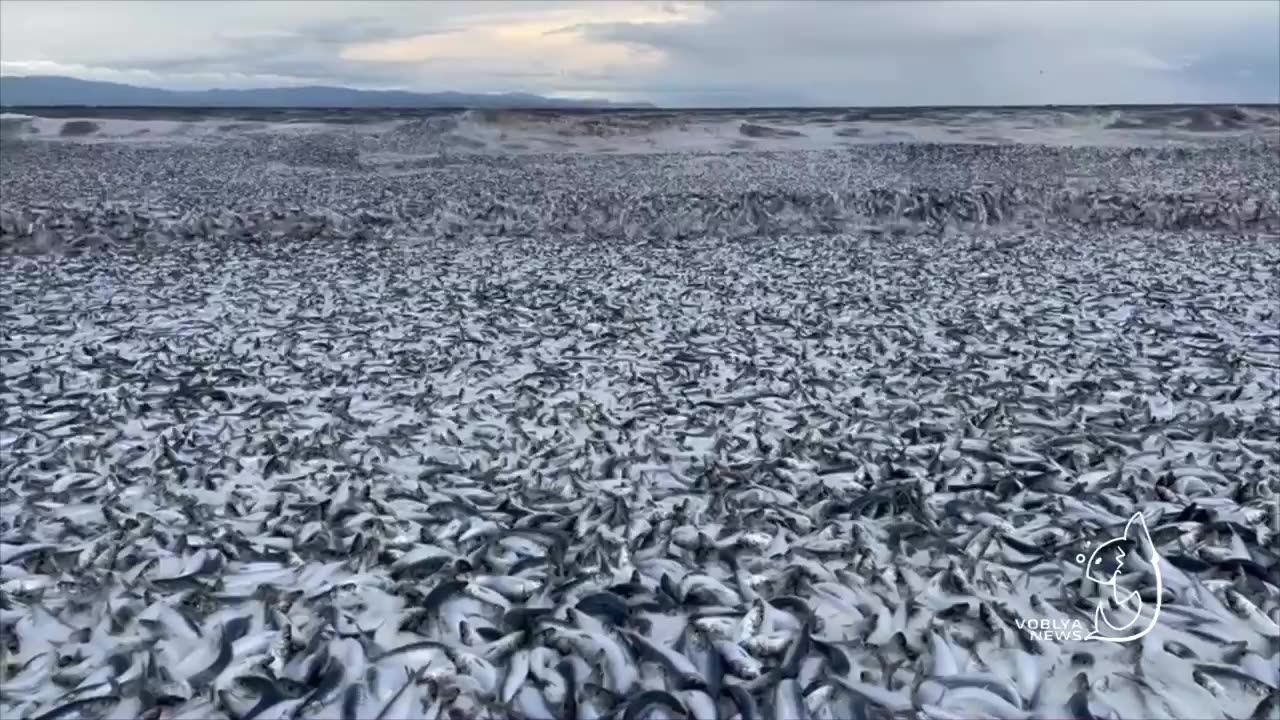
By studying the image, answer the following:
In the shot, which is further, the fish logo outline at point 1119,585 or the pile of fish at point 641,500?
the fish logo outline at point 1119,585

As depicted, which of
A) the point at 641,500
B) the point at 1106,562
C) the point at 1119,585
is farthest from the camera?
the point at 641,500

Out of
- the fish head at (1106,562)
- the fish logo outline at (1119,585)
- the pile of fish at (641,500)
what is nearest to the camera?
the pile of fish at (641,500)

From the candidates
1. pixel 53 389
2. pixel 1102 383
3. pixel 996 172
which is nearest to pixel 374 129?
pixel 996 172

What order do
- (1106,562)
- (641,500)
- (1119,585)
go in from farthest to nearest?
(641,500)
(1106,562)
(1119,585)

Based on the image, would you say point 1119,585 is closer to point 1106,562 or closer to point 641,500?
point 1106,562

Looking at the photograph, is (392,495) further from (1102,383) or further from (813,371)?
(1102,383)

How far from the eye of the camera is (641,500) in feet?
22.3

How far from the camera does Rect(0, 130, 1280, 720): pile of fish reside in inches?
190

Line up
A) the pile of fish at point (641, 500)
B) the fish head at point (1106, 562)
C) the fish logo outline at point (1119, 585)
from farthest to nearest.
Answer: the fish head at point (1106, 562) < the fish logo outline at point (1119, 585) < the pile of fish at point (641, 500)

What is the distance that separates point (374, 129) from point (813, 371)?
38371 mm

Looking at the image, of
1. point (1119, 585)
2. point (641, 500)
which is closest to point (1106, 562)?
point (1119, 585)

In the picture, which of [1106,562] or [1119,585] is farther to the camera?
[1106,562]

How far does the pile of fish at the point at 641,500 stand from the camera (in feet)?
15.9

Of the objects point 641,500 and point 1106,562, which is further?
point 641,500
